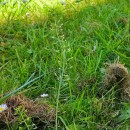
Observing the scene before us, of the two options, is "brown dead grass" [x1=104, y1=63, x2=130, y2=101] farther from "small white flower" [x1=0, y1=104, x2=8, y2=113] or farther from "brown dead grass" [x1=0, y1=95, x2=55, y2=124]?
"small white flower" [x1=0, y1=104, x2=8, y2=113]

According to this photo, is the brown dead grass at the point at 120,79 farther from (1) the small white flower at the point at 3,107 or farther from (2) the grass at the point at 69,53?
(1) the small white flower at the point at 3,107

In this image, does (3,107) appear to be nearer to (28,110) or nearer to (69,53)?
(28,110)

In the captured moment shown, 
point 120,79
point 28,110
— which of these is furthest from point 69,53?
point 28,110

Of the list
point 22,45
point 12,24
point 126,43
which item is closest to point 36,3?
point 12,24

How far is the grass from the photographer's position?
1790 mm

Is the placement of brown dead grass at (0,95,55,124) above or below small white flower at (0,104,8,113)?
below

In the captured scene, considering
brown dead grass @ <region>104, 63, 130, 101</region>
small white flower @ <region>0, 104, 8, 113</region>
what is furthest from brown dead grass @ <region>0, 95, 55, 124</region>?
brown dead grass @ <region>104, 63, 130, 101</region>

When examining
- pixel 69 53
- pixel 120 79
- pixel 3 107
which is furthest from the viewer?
pixel 69 53

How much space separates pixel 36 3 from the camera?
122 inches

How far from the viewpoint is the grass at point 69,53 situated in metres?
1.79

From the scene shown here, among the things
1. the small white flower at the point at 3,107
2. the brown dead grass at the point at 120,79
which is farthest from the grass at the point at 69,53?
the small white flower at the point at 3,107

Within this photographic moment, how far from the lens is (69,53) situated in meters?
2.22

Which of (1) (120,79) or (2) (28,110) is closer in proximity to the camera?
(2) (28,110)

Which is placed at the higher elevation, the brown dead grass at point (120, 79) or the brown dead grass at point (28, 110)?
the brown dead grass at point (120, 79)
